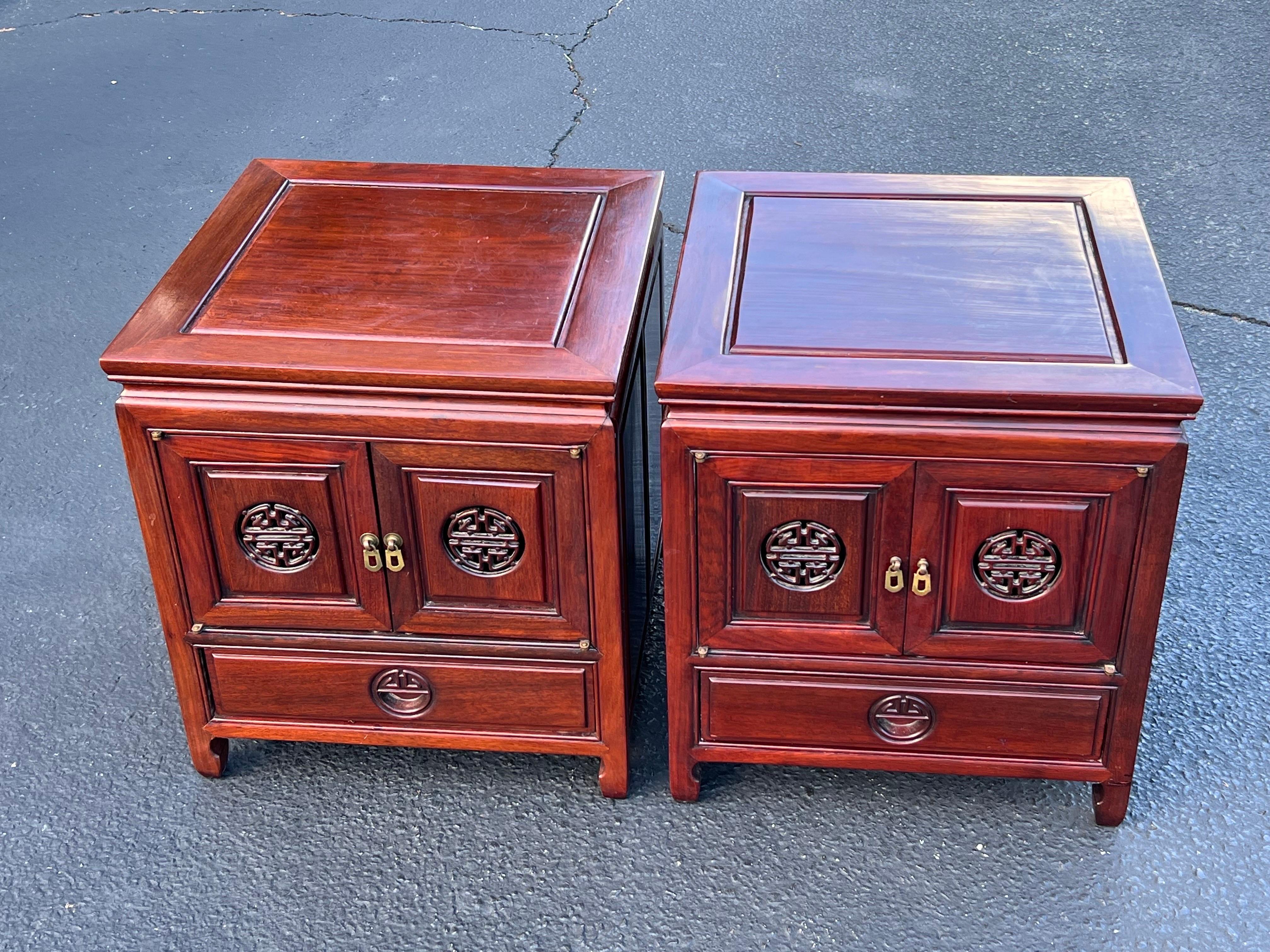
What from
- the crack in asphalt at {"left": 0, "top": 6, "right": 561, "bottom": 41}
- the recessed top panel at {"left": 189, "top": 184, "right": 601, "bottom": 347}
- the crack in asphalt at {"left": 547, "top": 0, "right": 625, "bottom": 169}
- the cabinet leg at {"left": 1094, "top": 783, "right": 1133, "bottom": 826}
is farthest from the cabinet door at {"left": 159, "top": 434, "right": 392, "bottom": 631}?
the crack in asphalt at {"left": 0, "top": 6, "right": 561, "bottom": 41}

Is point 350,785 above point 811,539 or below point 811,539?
below

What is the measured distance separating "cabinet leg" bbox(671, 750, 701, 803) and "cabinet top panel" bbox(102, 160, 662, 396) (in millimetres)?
512

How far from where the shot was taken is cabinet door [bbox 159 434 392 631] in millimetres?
1516

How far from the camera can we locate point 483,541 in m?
1.54

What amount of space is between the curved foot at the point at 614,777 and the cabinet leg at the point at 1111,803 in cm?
58

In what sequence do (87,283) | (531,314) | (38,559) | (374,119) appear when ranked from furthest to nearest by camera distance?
(374,119) < (87,283) < (38,559) < (531,314)

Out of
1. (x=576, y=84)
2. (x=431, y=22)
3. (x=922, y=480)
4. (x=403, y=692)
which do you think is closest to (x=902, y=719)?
(x=922, y=480)

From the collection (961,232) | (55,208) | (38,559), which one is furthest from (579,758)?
(55,208)

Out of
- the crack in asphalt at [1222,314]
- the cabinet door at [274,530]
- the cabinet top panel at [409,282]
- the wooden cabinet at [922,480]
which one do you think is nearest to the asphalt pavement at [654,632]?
the crack in asphalt at [1222,314]

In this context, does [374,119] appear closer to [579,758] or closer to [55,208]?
[55,208]

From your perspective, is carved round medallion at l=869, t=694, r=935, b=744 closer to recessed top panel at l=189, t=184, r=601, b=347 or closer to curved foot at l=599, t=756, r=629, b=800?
curved foot at l=599, t=756, r=629, b=800

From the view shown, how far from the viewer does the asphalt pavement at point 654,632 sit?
1.61 meters

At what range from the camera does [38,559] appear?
2.15 m

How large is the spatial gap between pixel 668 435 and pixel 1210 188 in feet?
6.72
